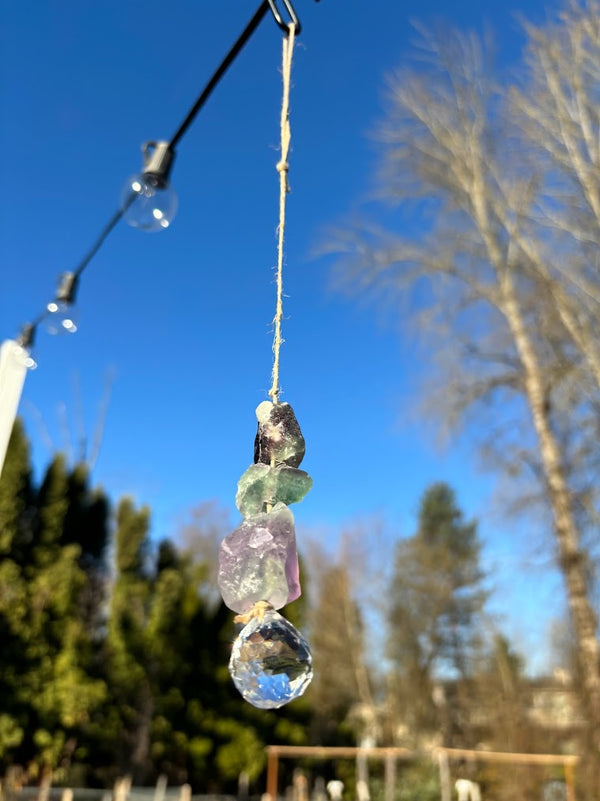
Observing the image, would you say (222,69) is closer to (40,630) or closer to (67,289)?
(67,289)

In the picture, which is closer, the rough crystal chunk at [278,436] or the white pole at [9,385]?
the rough crystal chunk at [278,436]

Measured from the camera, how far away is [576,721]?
7.18m

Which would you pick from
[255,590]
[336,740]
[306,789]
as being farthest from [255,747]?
[255,590]

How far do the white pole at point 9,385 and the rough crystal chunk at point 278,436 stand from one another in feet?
2.03

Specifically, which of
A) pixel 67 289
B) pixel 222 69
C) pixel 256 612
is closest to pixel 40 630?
pixel 67 289

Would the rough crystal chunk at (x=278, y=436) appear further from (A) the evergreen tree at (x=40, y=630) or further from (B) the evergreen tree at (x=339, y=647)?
(B) the evergreen tree at (x=339, y=647)

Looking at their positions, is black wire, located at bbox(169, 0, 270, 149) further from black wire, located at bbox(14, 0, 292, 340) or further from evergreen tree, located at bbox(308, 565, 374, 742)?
evergreen tree, located at bbox(308, 565, 374, 742)

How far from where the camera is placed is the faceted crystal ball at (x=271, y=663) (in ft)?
1.70

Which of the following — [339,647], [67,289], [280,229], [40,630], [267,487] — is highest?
[339,647]

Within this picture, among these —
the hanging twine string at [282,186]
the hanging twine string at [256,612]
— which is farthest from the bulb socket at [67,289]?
the hanging twine string at [256,612]

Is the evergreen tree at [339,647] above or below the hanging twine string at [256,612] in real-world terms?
above

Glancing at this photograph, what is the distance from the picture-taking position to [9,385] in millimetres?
1208

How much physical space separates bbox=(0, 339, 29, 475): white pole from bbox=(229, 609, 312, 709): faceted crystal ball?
684 mm

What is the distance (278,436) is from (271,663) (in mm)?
206
